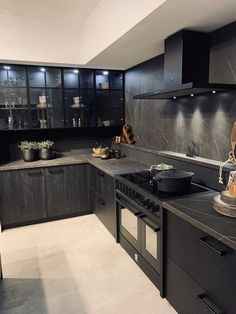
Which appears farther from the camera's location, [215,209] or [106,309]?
[106,309]

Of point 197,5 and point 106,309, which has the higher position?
point 197,5

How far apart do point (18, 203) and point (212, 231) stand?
9.09ft

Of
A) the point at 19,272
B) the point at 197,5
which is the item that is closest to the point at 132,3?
the point at 197,5

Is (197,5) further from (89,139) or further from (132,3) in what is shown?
(89,139)

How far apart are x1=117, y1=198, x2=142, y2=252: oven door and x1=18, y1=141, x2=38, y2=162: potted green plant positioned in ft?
5.29

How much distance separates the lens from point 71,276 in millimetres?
2359

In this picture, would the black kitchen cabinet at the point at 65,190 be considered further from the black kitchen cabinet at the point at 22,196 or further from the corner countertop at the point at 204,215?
the corner countertop at the point at 204,215

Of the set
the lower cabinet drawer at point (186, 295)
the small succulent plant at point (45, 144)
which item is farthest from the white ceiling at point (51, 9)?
the lower cabinet drawer at point (186, 295)

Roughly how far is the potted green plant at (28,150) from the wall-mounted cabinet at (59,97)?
25 centimetres

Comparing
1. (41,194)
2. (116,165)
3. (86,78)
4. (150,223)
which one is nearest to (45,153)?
(41,194)

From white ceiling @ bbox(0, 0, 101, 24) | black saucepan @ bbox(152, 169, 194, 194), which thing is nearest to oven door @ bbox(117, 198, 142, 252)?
black saucepan @ bbox(152, 169, 194, 194)

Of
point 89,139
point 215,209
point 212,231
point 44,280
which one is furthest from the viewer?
point 89,139

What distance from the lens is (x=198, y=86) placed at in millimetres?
1801

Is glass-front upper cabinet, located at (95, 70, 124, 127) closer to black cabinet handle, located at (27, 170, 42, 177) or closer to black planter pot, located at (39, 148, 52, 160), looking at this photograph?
black planter pot, located at (39, 148, 52, 160)
